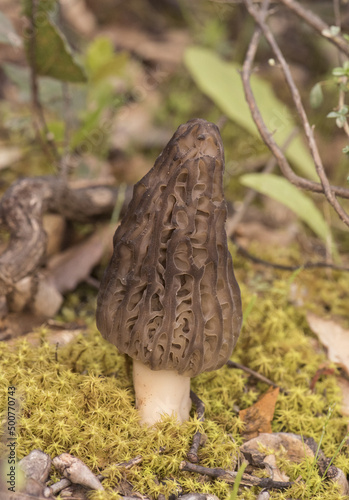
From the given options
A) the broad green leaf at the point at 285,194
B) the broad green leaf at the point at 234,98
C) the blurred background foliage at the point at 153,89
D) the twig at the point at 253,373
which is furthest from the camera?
the broad green leaf at the point at 234,98

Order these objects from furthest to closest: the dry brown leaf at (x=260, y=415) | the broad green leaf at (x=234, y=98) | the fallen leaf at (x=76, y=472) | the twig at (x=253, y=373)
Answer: the broad green leaf at (x=234, y=98) < the twig at (x=253, y=373) < the dry brown leaf at (x=260, y=415) < the fallen leaf at (x=76, y=472)

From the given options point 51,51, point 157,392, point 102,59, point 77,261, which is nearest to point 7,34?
point 51,51

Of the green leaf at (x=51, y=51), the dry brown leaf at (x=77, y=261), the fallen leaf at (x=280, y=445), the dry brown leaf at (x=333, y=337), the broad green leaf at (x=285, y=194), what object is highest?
the green leaf at (x=51, y=51)

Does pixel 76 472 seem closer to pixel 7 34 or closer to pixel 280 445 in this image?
Answer: pixel 280 445

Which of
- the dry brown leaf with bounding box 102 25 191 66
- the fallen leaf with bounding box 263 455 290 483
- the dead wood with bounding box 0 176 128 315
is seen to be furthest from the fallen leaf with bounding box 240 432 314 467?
the dry brown leaf with bounding box 102 25 191 66

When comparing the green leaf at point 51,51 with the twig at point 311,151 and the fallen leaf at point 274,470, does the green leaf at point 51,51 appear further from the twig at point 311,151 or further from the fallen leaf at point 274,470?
the fallen leaf at point 274,470

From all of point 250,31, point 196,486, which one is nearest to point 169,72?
point 250,31

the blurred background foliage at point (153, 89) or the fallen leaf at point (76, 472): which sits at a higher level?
the blurred background foliage at point (153, 89)

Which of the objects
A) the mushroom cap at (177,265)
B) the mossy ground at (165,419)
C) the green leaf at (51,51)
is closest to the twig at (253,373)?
the mossy ground at (165,419)
